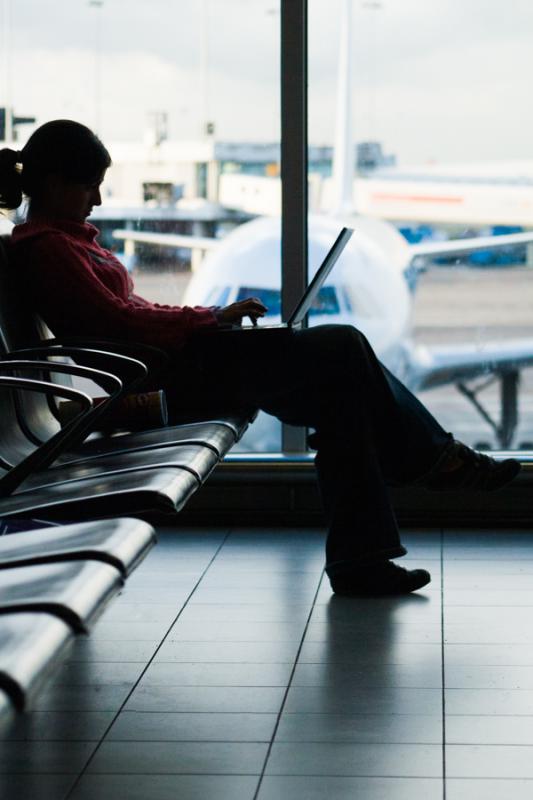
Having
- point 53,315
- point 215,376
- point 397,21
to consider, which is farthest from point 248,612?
point 397,21

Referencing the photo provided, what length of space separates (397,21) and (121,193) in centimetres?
113

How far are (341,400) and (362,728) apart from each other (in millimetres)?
998

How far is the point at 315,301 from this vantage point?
4.88 meters

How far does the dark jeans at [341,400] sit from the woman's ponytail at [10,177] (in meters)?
0.56

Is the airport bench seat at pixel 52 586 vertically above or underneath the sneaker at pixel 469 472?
above

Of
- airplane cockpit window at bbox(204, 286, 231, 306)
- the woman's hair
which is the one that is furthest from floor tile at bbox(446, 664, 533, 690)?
airplane cockpit window at bbox(204, 286, 231, 306)

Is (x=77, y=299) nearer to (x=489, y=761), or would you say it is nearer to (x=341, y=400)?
(x=341, y=400)

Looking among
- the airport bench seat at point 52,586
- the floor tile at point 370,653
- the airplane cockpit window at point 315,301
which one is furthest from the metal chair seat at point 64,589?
the airplane cockpit window at point 315,301

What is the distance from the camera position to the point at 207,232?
4.60 m

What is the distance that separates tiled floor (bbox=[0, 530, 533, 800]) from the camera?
2.10m

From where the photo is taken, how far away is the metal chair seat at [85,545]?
4.94 feet

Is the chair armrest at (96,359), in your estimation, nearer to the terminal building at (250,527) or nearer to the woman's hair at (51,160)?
the terminal building at (250,527)

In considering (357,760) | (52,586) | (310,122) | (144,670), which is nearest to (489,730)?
(357,760)

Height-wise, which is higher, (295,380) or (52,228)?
(52,228)
